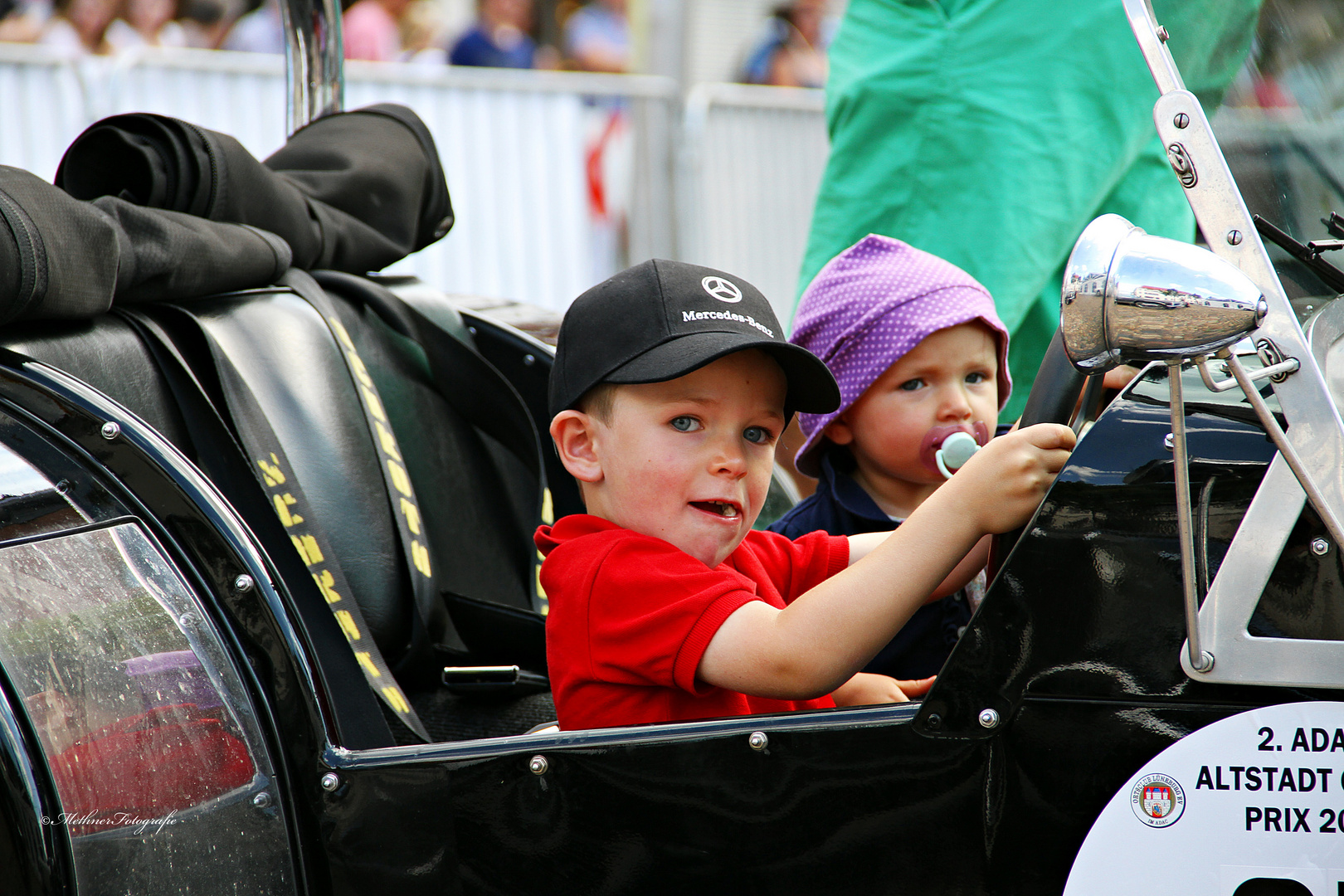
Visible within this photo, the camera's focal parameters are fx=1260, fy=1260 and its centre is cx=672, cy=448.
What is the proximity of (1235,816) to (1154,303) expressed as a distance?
42 cm

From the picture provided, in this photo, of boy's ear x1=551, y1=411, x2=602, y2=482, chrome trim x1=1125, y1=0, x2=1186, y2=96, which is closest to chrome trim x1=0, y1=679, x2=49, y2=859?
boy's ear x1=551, y1=411, x2=602, y2=482

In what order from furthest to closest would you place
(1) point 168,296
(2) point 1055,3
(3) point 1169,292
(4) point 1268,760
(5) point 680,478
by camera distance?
1. (2) point 1055,3
2. (1) point 168,296
3. (5) point 680,478
4. (4) point 1268,760
5. (3) point 1169,292

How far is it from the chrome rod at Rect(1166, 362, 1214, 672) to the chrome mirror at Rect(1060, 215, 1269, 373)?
36 millimetres

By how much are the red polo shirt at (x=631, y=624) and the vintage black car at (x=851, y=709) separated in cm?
13

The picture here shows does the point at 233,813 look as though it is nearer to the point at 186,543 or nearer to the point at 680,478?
the point at 186,543

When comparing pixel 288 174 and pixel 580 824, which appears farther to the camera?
pixel 288 174

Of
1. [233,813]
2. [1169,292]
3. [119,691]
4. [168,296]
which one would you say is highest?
[1169,292]

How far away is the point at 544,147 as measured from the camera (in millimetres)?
5770

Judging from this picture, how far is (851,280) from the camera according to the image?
1.84 m

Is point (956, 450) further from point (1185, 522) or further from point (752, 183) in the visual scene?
point (752, 183)

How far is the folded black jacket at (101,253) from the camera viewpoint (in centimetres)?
127

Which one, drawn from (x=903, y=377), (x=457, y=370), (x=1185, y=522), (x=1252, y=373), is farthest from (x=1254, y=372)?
(x=457, y=370)

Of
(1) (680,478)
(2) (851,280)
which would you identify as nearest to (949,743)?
(1) (680,478)

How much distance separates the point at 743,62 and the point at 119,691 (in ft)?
26.6
